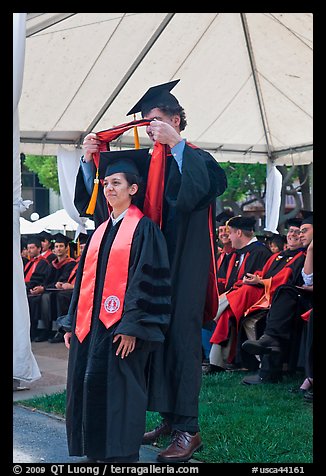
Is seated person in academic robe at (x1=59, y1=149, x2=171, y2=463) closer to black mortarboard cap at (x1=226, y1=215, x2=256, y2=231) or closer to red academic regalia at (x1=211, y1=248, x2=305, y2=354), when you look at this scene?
red academic regalia at (x1=211, y1=248, x2=305, y2=354)

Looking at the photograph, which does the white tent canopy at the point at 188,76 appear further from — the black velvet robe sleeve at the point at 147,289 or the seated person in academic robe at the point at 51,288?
the black velvet robe sleeve at the point at 147,289

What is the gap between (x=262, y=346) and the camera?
6355mm

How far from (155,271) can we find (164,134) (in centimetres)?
86

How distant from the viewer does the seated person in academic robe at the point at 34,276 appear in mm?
10945

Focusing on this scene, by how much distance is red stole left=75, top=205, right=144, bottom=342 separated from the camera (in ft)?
12.4

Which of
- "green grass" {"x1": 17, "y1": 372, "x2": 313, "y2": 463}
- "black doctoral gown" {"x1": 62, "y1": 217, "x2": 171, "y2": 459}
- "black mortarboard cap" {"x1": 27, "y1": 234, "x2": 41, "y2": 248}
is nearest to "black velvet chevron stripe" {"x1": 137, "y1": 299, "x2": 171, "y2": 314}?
"black doctoral gown" {"x1": 62, "y1": 217, "x2": 171, "y2": 459}

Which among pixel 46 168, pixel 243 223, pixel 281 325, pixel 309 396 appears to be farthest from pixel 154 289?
pixel 46 168

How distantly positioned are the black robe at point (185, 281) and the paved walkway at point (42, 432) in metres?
0.45

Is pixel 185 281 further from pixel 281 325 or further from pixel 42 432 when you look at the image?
pixel 281 325

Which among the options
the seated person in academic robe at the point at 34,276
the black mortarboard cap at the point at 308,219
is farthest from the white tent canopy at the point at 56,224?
the black mortarboard cap at the point at 308,219

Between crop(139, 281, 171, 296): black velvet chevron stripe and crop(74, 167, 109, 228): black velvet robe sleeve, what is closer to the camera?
crop(139, 281, 171, 296): black velvet chevron stripe

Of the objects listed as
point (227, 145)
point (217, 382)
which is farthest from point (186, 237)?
point (227, 145)

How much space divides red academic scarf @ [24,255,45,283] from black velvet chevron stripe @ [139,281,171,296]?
8097mm
